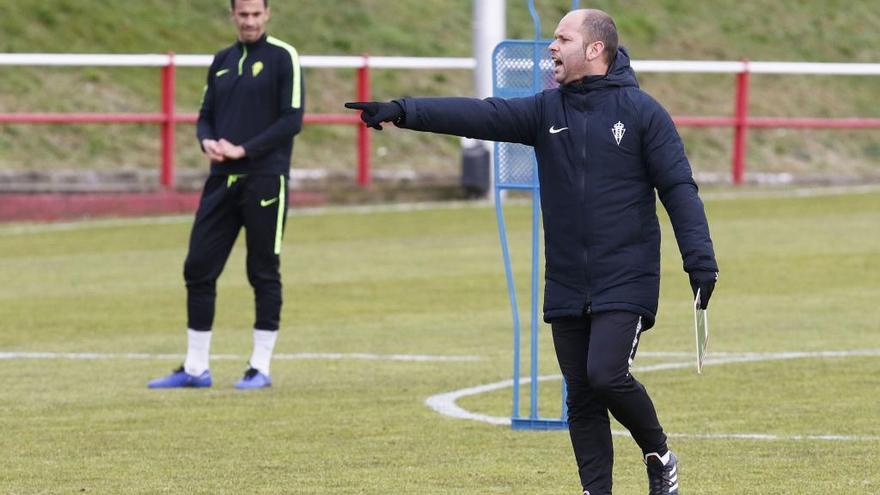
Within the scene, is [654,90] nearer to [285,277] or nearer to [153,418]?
[285,277]

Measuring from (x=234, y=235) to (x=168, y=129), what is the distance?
11.8 meters

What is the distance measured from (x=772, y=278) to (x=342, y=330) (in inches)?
171

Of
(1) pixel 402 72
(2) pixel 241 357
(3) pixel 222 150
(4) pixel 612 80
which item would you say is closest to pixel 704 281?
(4) pixel 612 80

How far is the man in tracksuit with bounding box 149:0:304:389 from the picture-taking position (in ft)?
37.4

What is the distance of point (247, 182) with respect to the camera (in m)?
11.4

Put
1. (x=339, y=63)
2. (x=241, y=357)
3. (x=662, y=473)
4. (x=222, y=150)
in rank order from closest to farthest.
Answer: (x=662, y=473) → (x=222, y=150) → (x=241, y=357) → (x=339, y=63)

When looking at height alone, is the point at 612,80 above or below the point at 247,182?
above

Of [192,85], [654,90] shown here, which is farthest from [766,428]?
[654,90]

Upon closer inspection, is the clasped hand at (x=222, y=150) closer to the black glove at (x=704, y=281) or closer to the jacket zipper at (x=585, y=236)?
the jacket zipper at (x=585, y=236)

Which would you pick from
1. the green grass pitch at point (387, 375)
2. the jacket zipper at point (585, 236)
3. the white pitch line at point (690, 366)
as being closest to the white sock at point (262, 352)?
the green grass pitch at point (387, 375)

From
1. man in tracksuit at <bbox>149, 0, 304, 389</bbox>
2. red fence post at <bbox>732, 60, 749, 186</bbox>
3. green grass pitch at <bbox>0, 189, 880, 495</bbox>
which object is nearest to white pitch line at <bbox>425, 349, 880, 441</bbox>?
green grass pitch at <bbox>0, 189, 880, 495</bbox>

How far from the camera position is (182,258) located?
61.1 ft

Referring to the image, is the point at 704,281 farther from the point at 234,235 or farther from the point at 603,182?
the point at 234,235

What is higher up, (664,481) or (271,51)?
(271,51)
